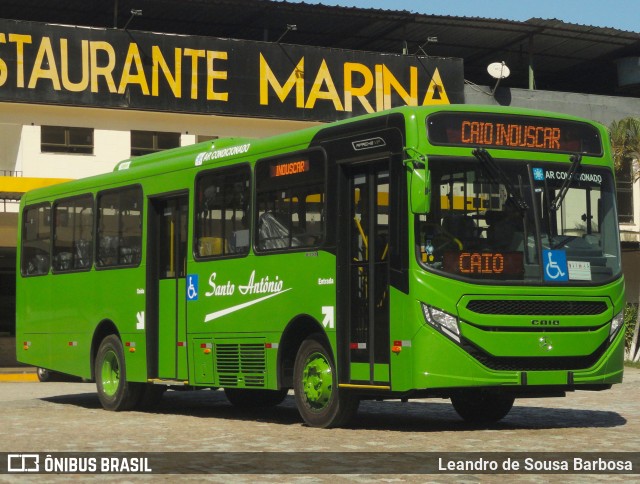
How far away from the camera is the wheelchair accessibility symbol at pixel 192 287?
18.1m

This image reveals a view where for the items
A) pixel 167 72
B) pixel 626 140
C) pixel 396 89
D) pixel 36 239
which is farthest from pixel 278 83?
pixel 36 239

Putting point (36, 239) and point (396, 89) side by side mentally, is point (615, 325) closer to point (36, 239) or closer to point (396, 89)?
point (36, 239)

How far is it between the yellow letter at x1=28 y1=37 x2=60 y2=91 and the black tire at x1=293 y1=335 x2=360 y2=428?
22271mm

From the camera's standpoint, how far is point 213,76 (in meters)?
38.5

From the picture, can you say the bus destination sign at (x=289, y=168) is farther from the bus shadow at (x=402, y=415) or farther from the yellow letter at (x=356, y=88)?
the yellow letter at (x=356, y=88)

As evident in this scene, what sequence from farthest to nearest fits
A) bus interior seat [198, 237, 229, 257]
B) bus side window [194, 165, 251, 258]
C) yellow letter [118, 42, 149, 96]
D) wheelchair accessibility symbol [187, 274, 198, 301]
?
yellow letter [118, 42, 149, 96]
wheelchair accessibility symbol [187, 274, 198, 301]
bus interior seat [198, 237, 229, 257]
bus side window [194, 165, 251, 258]

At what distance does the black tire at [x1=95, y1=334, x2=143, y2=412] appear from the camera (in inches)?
771

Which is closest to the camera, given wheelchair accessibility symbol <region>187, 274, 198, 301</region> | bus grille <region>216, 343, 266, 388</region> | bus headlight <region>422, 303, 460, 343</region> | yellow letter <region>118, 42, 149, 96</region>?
bus headlight <region>422, 303, 460, 343</region>

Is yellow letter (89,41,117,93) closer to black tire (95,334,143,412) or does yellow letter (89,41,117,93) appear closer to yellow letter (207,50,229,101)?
yellow letter (207,50,229,101)

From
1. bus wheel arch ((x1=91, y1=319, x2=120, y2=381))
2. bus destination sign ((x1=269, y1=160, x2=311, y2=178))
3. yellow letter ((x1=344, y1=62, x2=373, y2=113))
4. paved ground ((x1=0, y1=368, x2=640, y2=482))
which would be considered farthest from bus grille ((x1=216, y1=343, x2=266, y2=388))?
yellow letter ((x1=344, y1=62, x2=373, y2=113))

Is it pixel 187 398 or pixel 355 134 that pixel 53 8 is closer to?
pixel 187 398

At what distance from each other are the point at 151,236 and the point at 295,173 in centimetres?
381

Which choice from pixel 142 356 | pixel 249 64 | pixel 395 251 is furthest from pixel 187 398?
pixel 249 64

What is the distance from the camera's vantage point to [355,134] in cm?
1501
